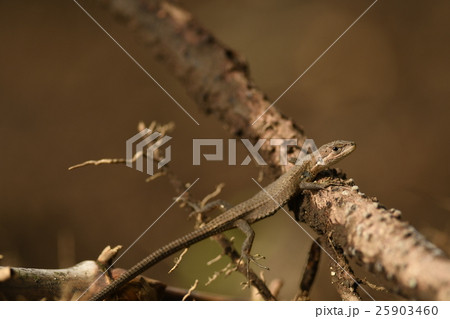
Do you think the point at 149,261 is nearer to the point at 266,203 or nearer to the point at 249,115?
the point at 266,203

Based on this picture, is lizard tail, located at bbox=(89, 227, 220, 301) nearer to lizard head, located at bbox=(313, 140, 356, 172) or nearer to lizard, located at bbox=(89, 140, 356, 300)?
lizard, located at bbox=(89, 140, 356, 300)

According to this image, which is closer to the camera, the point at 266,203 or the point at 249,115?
the point at 249,115

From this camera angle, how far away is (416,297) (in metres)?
1.26

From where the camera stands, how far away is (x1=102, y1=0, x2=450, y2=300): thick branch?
1379 millimetres

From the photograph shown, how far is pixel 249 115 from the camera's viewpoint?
7.32 ft

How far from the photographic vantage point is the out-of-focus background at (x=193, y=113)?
152 inches

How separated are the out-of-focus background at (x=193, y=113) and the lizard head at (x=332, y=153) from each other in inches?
61.0

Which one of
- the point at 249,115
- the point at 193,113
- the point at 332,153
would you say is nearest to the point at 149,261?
the point at 249,115

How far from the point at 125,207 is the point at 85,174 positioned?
1.79ft

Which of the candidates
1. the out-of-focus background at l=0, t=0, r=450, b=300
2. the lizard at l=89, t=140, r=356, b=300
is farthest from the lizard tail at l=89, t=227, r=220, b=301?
the out-of-focus background at l=0, t=0, r=450, b=300

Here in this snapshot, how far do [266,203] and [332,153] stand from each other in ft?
1.54

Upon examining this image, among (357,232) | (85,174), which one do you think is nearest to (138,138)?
(357,232)

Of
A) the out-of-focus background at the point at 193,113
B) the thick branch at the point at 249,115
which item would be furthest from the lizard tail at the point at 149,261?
the out-of-focus background at the point at 193,113

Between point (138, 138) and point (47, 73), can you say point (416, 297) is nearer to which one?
point (138, 138)
